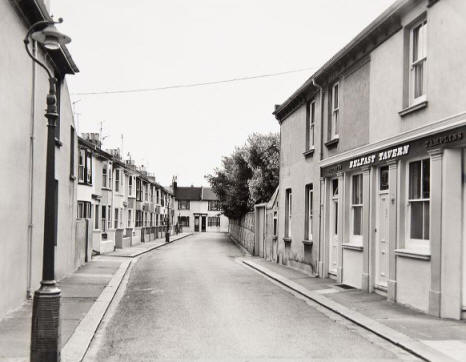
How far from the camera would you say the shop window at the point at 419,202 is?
12.0 m

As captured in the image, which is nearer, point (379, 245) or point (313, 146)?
point (379, 245)

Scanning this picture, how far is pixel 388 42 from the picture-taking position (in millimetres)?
13859

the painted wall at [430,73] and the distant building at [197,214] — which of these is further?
the distant building at [197,214]

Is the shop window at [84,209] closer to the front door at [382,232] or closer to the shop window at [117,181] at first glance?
the shop window at [117,181]

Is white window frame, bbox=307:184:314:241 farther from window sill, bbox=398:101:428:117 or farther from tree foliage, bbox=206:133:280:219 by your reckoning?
tree foliage, bbox=206:133:280:219

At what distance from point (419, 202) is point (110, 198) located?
86.4 ft

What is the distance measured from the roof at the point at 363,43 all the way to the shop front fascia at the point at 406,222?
2676 mm

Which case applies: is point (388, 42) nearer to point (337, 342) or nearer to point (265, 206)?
point (337, 342)

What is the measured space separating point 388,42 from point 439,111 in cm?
323

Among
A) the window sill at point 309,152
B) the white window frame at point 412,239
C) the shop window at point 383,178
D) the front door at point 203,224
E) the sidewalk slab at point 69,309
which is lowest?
the front door at point 203,224

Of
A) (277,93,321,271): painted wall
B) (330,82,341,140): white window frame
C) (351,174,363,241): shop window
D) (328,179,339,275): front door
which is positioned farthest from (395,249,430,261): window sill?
(277,93,321,271): painted wall

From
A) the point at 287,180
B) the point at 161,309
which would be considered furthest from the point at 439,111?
the point at 287,180

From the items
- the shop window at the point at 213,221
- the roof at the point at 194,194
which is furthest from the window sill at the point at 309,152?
the roof at the point at 194,194

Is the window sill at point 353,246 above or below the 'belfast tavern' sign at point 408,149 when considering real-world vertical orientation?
below
